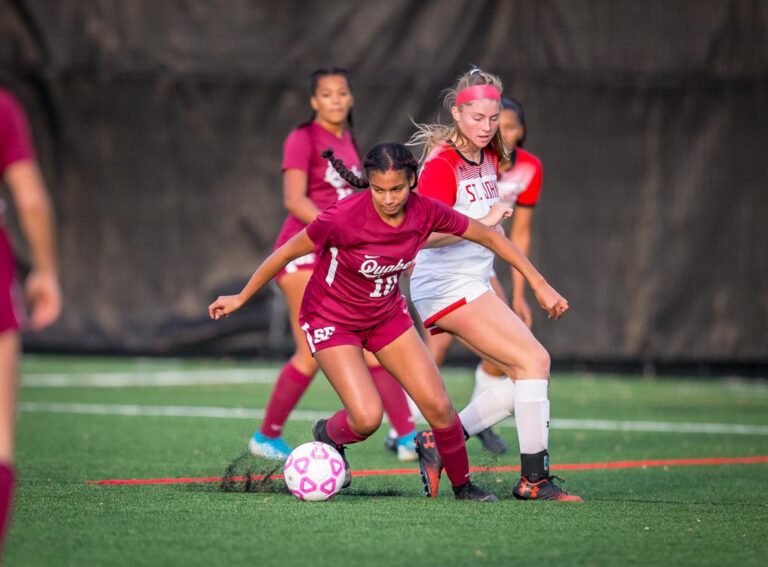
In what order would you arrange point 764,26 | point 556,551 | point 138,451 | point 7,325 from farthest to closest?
point 764,26 < point 138,451 < point 556,551 < point 7,325

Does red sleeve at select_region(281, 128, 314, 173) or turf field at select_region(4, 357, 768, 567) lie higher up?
red sleeve at select_region(281, 128, 314, 173)

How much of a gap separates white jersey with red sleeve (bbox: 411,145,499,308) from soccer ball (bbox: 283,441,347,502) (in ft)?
3.31

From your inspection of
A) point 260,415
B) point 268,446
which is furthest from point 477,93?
point 260,415

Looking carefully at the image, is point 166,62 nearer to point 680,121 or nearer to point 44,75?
point 44,75

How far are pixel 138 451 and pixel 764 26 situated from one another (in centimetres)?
841

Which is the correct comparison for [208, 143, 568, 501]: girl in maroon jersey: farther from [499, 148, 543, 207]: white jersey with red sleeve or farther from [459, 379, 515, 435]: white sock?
[499, 148, 543, 207]: white jersey with red sleeve

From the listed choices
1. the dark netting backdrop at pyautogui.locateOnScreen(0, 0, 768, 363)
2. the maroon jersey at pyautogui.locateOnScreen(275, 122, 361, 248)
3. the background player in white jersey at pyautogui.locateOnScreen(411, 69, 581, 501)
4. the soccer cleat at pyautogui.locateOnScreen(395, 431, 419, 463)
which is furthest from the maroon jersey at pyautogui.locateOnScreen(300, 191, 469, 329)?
the dark netting backdrop at pyautogui.locateOnScreen(0, 0, 768, 363)

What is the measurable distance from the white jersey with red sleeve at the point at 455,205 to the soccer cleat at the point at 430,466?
0.75 meters

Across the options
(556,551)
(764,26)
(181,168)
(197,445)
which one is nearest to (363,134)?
(181,168)

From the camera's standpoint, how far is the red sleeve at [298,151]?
25.3 feet

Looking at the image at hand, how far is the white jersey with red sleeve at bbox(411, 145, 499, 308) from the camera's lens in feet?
21.0

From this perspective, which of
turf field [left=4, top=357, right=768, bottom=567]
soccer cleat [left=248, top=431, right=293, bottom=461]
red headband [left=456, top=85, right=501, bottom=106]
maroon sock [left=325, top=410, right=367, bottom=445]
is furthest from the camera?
soccer cleat [left=248, top=431, right=293, bottom=461]

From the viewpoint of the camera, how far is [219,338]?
547 inches

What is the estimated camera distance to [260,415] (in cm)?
1025
